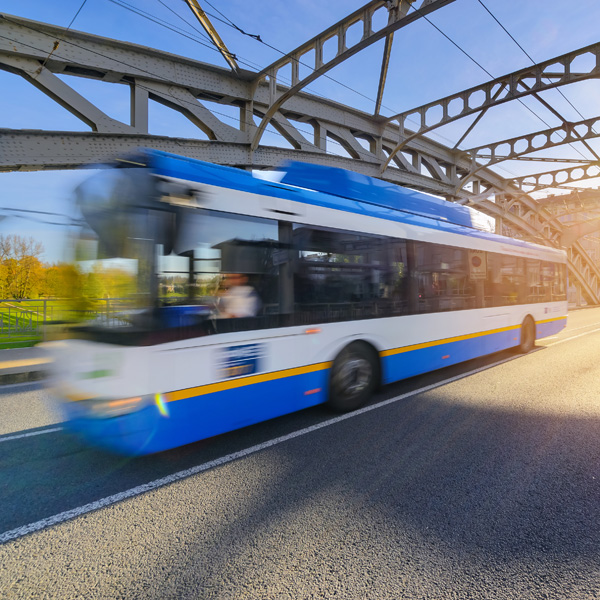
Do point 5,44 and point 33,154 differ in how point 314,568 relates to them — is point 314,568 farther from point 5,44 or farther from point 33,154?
point 5,44

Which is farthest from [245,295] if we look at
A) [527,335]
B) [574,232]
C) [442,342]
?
[574,232]

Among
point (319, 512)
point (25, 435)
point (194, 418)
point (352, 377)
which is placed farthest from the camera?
point (352, 377)

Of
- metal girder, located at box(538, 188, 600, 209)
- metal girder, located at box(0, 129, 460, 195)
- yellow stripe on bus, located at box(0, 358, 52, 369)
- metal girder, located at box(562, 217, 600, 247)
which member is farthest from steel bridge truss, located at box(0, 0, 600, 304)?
metal girder, located at box(562, 217, 600, 247)

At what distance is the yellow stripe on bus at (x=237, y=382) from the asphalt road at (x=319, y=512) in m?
0.70

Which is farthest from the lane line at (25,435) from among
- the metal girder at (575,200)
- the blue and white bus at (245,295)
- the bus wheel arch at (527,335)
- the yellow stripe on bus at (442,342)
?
the metal girder at (575,200)

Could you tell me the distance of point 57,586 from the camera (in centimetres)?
204

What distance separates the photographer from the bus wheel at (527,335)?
915 cm

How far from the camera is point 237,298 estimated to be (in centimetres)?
366

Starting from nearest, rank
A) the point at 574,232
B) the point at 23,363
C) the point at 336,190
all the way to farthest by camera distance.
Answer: the point at 336,190, the point at 23,363, the point at 574,232

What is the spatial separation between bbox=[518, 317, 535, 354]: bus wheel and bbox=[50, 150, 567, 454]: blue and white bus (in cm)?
403

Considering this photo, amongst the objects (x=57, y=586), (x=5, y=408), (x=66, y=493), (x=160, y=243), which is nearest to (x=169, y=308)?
(x=160, y=243)

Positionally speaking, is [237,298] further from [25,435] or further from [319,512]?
[25,435]

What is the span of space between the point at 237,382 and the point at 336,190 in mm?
3083

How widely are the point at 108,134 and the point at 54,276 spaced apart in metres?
7.96
